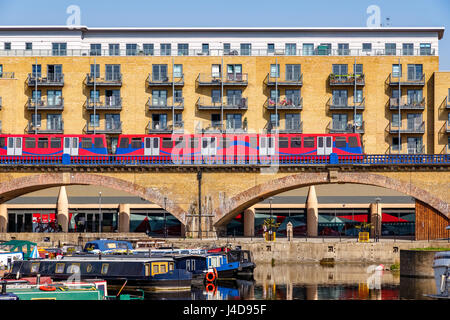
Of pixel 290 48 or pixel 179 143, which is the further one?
pixel 290 48

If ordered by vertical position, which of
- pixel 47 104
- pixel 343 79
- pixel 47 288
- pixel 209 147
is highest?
pixel 343 79

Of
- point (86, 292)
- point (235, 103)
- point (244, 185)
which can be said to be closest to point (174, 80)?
point (235, 103)

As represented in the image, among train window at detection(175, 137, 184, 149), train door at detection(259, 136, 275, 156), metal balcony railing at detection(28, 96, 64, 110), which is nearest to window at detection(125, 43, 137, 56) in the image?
metal balcony railing at detection(28, 96, 64, 110)

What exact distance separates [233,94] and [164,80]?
10080 mm

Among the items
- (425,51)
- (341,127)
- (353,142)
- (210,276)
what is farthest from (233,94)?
(210,276)

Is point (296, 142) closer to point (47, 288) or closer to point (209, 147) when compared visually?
point (209, 147)

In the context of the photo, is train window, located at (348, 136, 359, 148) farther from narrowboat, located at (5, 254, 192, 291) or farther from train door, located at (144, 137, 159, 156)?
narrowboat, located at (5, 254, 192, 291)

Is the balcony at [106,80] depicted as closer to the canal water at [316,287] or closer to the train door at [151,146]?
the train door at [151,146]

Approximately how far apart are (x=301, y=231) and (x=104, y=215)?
27.6 m

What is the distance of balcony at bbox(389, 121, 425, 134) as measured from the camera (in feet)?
350

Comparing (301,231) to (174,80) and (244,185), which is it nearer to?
(244,185)

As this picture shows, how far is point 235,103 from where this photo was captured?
10812 cm

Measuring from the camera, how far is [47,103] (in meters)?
110
